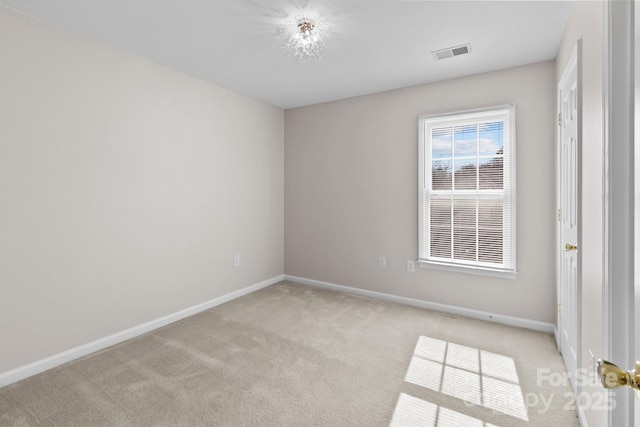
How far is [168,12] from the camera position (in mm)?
2229

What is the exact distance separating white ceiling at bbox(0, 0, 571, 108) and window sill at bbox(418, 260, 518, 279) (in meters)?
2.04

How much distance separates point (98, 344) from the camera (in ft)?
8.80

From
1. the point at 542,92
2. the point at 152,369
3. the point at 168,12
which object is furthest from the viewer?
the point at 542,92

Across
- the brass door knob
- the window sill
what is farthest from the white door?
the brass door knob

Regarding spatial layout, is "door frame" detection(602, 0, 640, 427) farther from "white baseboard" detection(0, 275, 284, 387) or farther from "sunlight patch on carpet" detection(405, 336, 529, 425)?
"white baseboard" detection(0, 275, 284, 387)

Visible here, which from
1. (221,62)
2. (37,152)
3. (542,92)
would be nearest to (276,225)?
(221,62)

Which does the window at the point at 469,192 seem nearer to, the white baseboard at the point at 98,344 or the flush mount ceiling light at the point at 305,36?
the flush mount ceiling light at the point at 305,36

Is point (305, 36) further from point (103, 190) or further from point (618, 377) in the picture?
point (618, 377)

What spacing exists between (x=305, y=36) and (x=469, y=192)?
7.53ft

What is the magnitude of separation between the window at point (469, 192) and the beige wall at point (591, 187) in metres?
1.37

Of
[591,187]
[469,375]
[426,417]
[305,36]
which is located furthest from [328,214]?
[591,187]

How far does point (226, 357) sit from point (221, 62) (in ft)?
8.86

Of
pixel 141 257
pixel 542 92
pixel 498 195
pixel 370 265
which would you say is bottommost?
pixel 370 265

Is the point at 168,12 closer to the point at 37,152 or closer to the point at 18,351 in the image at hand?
the point at 37,152
